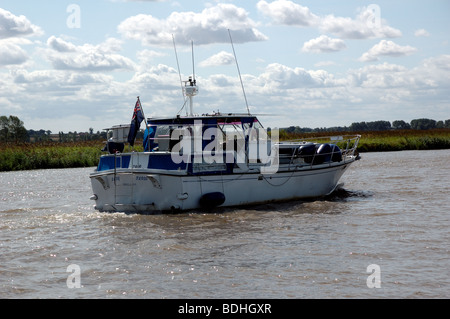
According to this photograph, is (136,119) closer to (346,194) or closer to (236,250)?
(236,250)

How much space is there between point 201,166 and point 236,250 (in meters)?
4.72

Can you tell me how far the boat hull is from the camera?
51.4ft

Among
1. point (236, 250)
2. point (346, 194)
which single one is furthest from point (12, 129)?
point (236, 250)

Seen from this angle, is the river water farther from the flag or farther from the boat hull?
the flag

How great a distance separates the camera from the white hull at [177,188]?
15.7 metres

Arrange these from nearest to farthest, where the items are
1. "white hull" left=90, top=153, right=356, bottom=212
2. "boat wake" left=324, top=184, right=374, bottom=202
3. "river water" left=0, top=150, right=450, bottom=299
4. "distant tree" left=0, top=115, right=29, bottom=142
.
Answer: "river water" left=0, top=150, right=450, bottom=299 → "white hull" left=90, top=153, right=356, bottom=212 → "boat wake" left=324, top=184, right=374, bottom=202 → "distant tree" left=0, top=115, right=29, bottom=142

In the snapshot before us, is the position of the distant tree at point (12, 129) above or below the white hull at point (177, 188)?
above

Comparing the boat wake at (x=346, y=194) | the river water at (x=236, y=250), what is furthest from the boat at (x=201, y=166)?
the boat wake at (x=346, y=194)

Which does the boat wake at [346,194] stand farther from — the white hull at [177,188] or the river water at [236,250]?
the white hull at [177,188]

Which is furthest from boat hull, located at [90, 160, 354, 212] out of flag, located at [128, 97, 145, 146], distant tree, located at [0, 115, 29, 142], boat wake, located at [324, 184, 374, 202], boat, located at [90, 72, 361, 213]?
distant tree, located at [0, 115, 29, 142]

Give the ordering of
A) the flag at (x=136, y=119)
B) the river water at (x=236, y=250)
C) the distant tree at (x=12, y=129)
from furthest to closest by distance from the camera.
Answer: the distant tree at (x=12, y=129) < the flag at (x=136, y=119) < the river water at (x=236, y=250)

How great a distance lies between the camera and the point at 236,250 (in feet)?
38.5

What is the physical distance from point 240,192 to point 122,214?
11.6ft

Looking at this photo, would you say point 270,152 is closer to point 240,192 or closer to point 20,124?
point 240,192
